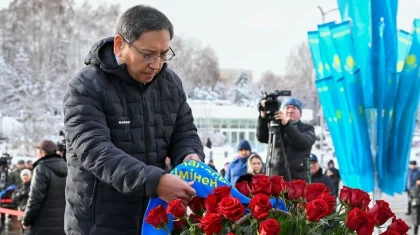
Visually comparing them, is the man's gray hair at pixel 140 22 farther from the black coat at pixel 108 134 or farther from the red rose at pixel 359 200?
the red rose at pixel 359 200

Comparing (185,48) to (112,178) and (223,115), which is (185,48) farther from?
(112,178)

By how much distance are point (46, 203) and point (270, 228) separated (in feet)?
18.4

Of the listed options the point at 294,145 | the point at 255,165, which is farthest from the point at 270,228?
the point at 255,165

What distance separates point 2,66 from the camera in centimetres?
5497

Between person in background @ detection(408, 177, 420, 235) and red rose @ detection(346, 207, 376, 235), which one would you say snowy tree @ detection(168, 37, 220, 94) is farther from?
red rose @ detection(346, 207, 376, 235)

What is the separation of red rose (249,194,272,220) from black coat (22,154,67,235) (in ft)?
17.6

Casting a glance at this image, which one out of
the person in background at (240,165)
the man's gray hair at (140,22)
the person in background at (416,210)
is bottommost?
the person in background at (416,210)

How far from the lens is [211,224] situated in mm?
2939

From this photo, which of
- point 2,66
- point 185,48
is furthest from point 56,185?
point 185,48

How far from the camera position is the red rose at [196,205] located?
3.28 meters

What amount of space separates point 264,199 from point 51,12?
55.3m

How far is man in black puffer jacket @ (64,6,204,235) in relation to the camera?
128 inches

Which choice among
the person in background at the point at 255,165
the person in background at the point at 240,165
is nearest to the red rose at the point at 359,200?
the person in background at the point at 255,165

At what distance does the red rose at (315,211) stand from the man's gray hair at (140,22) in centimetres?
96
